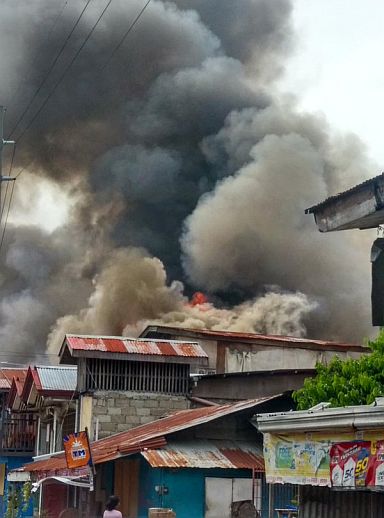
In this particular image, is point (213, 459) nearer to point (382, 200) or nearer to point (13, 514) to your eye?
point (13, 514)

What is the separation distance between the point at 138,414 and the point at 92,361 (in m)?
2.11

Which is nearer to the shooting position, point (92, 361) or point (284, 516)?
point (284, 516)

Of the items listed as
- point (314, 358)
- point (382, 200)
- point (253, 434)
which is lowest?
point (253, 434)

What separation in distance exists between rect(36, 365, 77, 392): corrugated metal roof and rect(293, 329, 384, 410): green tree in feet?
45.9

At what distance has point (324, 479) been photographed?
13078 mm

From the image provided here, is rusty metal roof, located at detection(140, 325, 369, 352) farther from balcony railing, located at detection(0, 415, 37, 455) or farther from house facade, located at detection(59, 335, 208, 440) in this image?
house facade, located at detection(59, 335, 208, 440)

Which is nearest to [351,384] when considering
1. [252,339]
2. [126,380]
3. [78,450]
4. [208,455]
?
[208,455]

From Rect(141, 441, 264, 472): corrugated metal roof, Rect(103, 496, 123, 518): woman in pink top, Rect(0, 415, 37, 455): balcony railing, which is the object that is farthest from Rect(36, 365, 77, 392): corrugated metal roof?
Rect(103, 496, 123, 518): woman in pink top

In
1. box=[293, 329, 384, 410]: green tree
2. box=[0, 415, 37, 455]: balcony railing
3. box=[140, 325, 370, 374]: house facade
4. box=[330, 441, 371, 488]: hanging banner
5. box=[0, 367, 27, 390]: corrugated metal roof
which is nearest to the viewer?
box=[330, 441, 371, 488]: hanging banner

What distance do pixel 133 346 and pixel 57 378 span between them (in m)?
4.87

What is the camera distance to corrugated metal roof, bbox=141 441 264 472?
73.4 ft

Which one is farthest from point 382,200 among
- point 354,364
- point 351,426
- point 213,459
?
point 213,459

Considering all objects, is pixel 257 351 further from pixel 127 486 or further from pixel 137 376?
pixel 127 486

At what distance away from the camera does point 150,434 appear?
24.0 m
